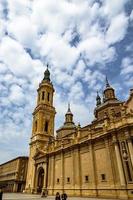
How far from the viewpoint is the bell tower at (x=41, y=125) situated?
49244 millimetres

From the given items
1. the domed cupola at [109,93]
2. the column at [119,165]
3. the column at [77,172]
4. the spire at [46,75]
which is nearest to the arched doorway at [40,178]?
the column at [77,172]

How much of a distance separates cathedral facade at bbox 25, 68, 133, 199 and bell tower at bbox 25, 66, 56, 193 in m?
0.25

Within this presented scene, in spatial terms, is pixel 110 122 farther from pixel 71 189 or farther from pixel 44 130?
pixel 44 130

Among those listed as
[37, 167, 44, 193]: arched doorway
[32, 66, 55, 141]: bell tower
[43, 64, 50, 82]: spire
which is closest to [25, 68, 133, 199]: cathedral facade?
[37, 167, 44, 193]: arched doorway

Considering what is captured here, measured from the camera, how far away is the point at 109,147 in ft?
92.8

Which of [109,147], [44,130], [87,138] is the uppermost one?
[44,130]

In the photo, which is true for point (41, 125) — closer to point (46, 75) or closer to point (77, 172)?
point (46, 75)

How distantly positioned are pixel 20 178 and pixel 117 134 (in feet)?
165

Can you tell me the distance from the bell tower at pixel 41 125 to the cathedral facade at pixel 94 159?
252 mm

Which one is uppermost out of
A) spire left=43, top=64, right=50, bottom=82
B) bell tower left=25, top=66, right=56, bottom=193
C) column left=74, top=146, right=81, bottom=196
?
spire left=43, top=64, right=50, bottom=82

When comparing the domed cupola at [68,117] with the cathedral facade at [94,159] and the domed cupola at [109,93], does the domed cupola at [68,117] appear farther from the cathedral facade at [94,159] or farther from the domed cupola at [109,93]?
the domed cupola at [109,93]

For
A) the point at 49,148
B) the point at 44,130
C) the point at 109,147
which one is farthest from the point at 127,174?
the point at 44,130

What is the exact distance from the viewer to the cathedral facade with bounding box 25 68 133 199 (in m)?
25.7

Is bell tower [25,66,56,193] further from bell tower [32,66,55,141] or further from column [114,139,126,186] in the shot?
column [114,139,126,186]
